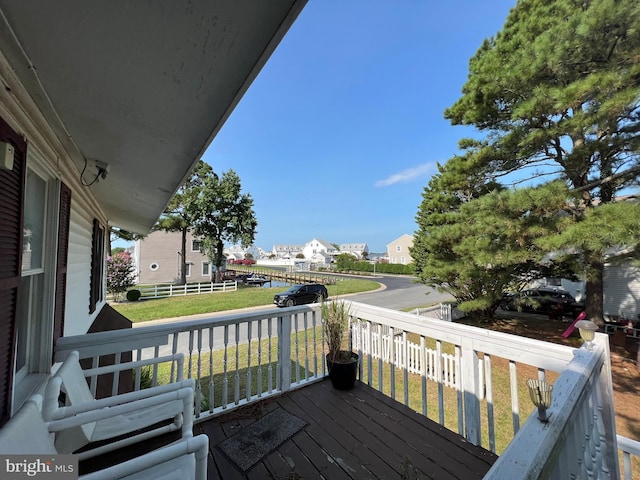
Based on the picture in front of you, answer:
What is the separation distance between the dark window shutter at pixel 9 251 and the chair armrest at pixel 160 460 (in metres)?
0.77

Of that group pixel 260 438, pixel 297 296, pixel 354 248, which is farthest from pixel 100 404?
pixel 354 248

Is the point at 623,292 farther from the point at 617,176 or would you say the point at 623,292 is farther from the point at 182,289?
the point at 182,289

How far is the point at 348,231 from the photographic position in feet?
257

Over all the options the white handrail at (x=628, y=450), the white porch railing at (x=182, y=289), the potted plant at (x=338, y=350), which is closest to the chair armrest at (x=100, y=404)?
the potted plant at (x=338, y=350)

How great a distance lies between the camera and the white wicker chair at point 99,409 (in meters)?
1.46

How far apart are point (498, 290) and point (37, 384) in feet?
28.7

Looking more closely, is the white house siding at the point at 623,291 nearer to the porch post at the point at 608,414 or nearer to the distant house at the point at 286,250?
the porch post at the point at 608,414

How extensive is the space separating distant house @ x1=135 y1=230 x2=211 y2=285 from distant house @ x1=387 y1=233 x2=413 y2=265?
95.1 ft

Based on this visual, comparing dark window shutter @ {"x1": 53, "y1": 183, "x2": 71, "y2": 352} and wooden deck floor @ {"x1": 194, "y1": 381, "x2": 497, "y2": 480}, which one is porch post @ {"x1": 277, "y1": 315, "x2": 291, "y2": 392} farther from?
dark window shutter @ {"x1": 53, "y1": 183, "x2": 71, "y2": 352}

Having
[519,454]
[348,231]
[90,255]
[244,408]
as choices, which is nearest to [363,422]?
[244,408]

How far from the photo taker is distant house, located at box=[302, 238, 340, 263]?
60594mm

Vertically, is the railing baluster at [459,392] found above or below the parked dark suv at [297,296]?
above

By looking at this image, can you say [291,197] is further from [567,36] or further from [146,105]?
[146,105]

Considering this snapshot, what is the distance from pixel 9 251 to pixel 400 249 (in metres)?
42.5
